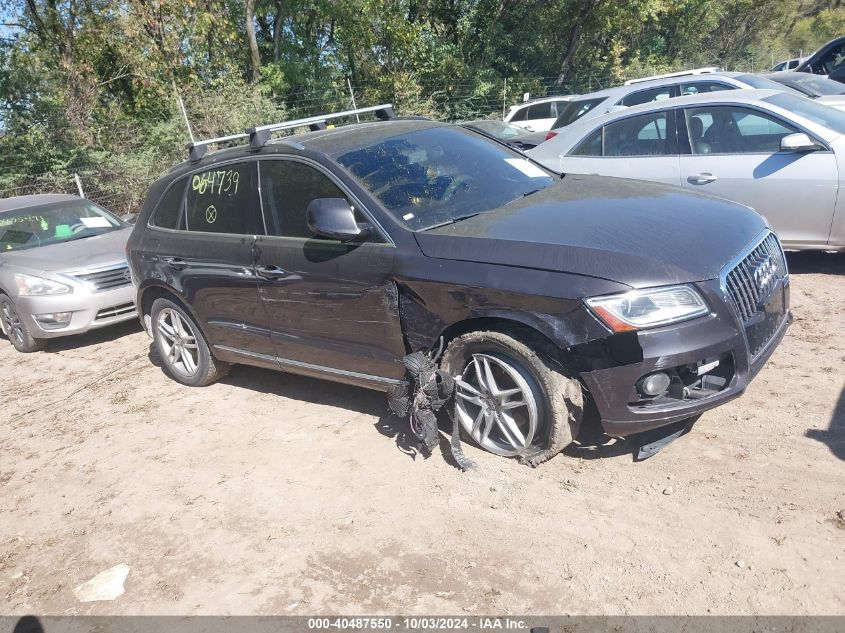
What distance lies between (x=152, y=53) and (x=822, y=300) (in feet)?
51.1

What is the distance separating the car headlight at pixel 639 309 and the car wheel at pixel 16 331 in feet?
21.1

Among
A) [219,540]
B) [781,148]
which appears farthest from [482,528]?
[781,148]

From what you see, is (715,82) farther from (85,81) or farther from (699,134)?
(85,81)

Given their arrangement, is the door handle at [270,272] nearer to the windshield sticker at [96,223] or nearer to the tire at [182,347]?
the tire at [182,347]

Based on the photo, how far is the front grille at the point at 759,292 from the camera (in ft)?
11.6

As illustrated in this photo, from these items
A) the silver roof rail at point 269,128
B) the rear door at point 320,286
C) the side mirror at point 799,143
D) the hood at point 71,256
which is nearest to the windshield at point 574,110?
the side mirror at point 799,143

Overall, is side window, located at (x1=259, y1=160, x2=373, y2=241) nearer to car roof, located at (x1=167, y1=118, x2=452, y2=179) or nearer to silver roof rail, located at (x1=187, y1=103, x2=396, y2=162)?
car roof, located at (x1=167, y1=118, x2=452, y2=179)

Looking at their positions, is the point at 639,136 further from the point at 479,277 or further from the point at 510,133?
the point at 510,133

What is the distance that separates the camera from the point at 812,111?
6.48 meters

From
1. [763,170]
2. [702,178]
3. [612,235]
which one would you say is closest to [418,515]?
[612,235]

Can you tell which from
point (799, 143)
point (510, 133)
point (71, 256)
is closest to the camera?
point (799, 143)

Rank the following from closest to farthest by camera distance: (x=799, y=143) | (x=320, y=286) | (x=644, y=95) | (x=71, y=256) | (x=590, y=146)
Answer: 1. (x=320, y=286)
2. (x=799, y=143)
3. (x=590, y=146)
4. (x=71, y=256)
5. (x=644, y=95)

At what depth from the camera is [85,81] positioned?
16.2 meters

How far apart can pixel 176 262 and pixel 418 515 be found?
9.30ft
